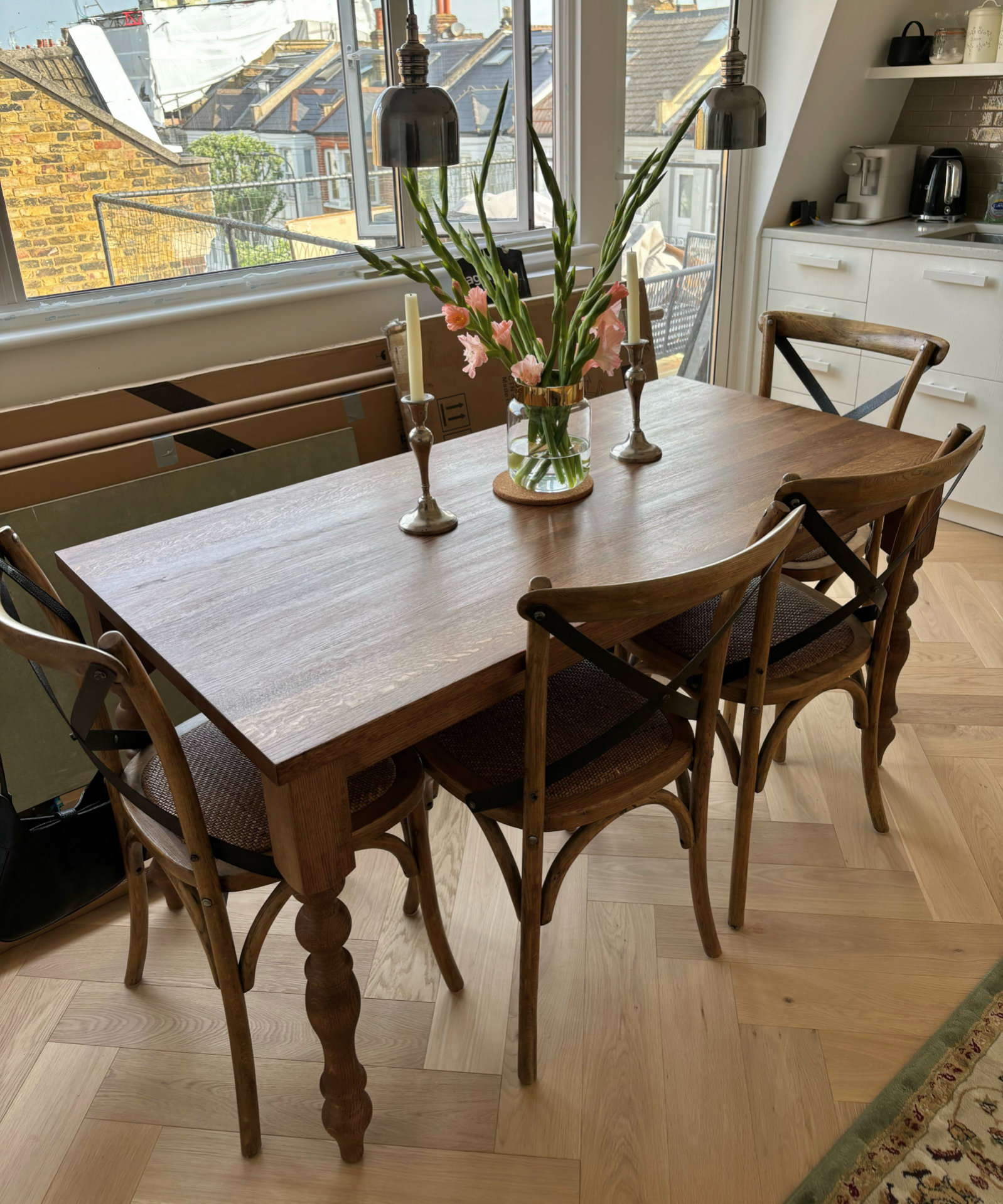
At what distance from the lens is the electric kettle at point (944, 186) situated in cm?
360

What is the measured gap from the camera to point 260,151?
254 cm

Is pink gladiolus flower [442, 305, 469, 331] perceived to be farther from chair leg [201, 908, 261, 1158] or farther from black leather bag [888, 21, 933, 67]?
black leather bag [888, 21, 933, 67]

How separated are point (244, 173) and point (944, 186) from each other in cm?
261

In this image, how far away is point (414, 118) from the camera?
1.56 m

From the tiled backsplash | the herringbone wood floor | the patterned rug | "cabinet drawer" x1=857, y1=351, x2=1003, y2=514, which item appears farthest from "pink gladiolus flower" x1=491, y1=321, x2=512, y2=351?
the tiled backsplash

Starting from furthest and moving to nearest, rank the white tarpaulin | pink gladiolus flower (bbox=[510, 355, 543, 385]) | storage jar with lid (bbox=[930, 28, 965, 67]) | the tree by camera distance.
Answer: storage jar with lid (bbox=[930, 28, 965, 67]), the tree, the white tarpaulin, pink gladiolus flower (bbox=[510, 355, 543, 385])

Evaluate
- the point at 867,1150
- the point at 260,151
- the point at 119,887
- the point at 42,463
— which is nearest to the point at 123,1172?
the point at 119,887

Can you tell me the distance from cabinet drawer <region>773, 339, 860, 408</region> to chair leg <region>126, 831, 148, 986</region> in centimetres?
290

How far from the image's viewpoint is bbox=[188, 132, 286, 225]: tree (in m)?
2.46

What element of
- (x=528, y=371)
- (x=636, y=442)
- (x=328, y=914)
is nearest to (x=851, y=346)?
(x=636, y=442)

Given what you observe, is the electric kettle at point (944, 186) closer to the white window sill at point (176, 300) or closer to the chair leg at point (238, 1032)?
the white window sill at point (176, 300)

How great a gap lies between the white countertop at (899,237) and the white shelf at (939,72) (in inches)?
19.4

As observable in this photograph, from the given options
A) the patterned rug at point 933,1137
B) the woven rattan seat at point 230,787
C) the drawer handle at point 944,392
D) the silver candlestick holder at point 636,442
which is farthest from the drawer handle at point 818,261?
the woven rattan seat at point 230,787

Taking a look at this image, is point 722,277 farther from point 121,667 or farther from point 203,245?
point 121,667
